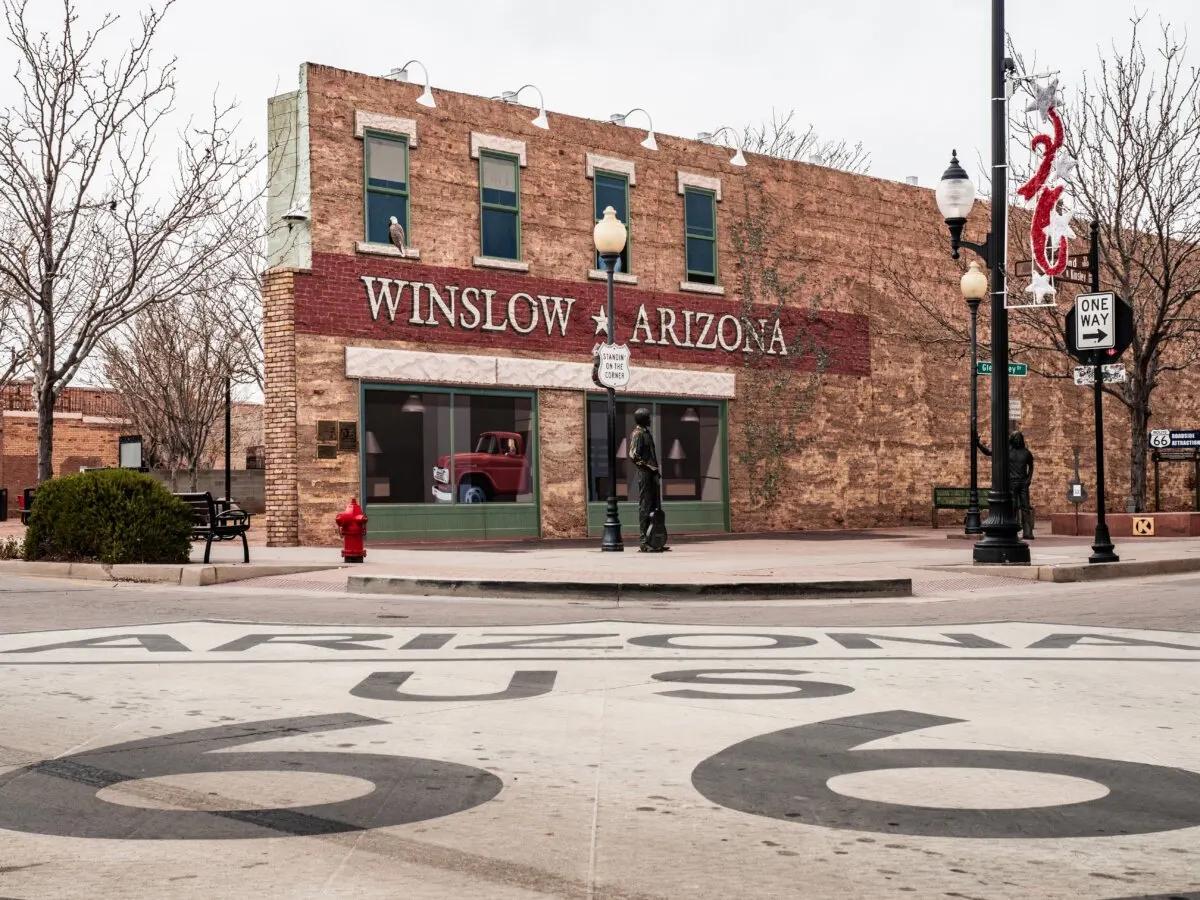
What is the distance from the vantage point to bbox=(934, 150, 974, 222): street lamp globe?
62.8 ft

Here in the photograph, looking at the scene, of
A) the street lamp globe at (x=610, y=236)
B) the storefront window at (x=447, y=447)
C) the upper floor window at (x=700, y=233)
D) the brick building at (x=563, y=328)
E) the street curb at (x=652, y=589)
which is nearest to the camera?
the street curb at (x=652, y=589)

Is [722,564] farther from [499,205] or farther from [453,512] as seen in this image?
[499,205]

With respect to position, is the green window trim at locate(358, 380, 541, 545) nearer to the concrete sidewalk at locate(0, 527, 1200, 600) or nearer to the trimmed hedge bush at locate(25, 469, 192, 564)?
the concrete sidewalk at locate(0, 527, 1200, 600)

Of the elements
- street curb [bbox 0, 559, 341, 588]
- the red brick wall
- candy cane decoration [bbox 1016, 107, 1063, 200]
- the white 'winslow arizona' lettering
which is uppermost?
candy cane decoration [bbox 1016, 107, 1063, 200]

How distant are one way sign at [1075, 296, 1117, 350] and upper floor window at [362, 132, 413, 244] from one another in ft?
36.2

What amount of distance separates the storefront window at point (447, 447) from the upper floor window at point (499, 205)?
2641mm

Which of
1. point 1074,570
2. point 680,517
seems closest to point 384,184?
point 680,517

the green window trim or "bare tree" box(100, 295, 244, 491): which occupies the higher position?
"bare tree" box(100, 295, 244, 491)

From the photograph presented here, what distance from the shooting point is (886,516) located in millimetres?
30953

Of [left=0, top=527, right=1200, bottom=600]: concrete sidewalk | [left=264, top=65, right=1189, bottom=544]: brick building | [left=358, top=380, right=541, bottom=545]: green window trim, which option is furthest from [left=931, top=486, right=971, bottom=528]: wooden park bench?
[left=358, top=380, right=541, bottom=545]: green window trim

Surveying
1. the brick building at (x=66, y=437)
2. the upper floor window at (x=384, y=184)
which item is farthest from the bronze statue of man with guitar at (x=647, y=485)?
the brick building at (x=66, y=437)

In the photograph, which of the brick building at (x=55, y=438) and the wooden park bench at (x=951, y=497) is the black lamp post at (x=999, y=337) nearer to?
the wooden park bench at (x=951, y=497)

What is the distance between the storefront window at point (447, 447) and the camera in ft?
77.2

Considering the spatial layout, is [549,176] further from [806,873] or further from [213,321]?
[806,873]
